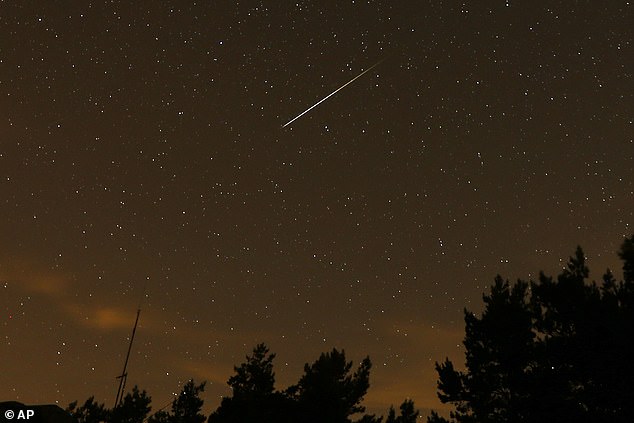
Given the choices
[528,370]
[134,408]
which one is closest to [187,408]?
[134,408]

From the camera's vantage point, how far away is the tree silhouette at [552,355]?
946 inches

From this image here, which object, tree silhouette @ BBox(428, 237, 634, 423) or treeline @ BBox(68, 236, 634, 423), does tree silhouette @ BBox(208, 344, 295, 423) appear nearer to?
treeline @ BBox(68, 236, 634, 423)

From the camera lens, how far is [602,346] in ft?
81.3

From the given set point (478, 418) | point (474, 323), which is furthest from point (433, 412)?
point (474, 323)

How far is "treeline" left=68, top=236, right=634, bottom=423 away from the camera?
24297mm

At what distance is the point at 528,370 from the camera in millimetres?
29578

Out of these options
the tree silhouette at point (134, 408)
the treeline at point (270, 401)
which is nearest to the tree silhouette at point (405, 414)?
the treeline at point (270, 401)

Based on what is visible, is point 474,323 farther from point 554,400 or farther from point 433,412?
point 554,400

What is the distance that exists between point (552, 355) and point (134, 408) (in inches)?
1180

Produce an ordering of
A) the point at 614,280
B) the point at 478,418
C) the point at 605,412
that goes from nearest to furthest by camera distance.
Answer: the point at 605,412 → the point at 614,280 → the point at 478,418

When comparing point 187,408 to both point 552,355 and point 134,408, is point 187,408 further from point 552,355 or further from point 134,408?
point 552,355

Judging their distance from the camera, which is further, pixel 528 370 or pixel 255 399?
pixel 255 399

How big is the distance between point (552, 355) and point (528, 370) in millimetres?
2315

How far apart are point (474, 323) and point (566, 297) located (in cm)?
578
